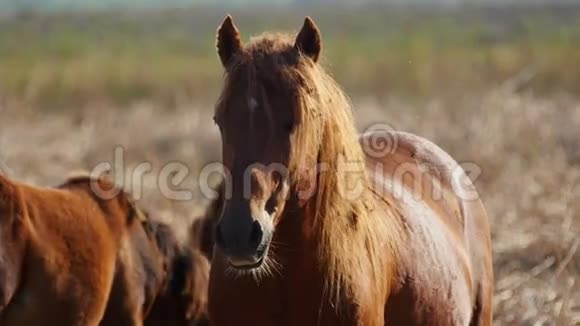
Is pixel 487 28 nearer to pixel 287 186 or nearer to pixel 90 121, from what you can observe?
pixel 90 121

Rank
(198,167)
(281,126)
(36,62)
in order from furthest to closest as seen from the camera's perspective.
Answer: (36,62) < (198,167) < (281,126)

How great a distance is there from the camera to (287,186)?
430 cm

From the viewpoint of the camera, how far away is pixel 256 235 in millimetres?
4035

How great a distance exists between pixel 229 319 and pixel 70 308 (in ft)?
5.50

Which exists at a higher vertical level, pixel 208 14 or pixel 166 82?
pixel 208 14

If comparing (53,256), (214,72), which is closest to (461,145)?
(53,256)

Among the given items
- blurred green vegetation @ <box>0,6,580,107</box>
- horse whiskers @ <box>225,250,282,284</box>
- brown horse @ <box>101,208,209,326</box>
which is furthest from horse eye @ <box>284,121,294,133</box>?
blurred green vegetation @ <box>0,6,580,107</box>

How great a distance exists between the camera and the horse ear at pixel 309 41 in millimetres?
4543

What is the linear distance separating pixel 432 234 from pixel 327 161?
1117 millimetres

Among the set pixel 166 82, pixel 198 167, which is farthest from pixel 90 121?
pixel 166 82

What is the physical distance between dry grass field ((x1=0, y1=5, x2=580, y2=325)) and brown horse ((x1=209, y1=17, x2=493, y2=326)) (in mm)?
2559

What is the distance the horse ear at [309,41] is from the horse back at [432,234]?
82cm

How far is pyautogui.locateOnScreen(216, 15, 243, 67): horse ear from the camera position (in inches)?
181

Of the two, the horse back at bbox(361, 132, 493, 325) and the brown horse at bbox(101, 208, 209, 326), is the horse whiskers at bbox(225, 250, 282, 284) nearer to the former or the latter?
the horse back at bbox(361, 132, 493, 325)
